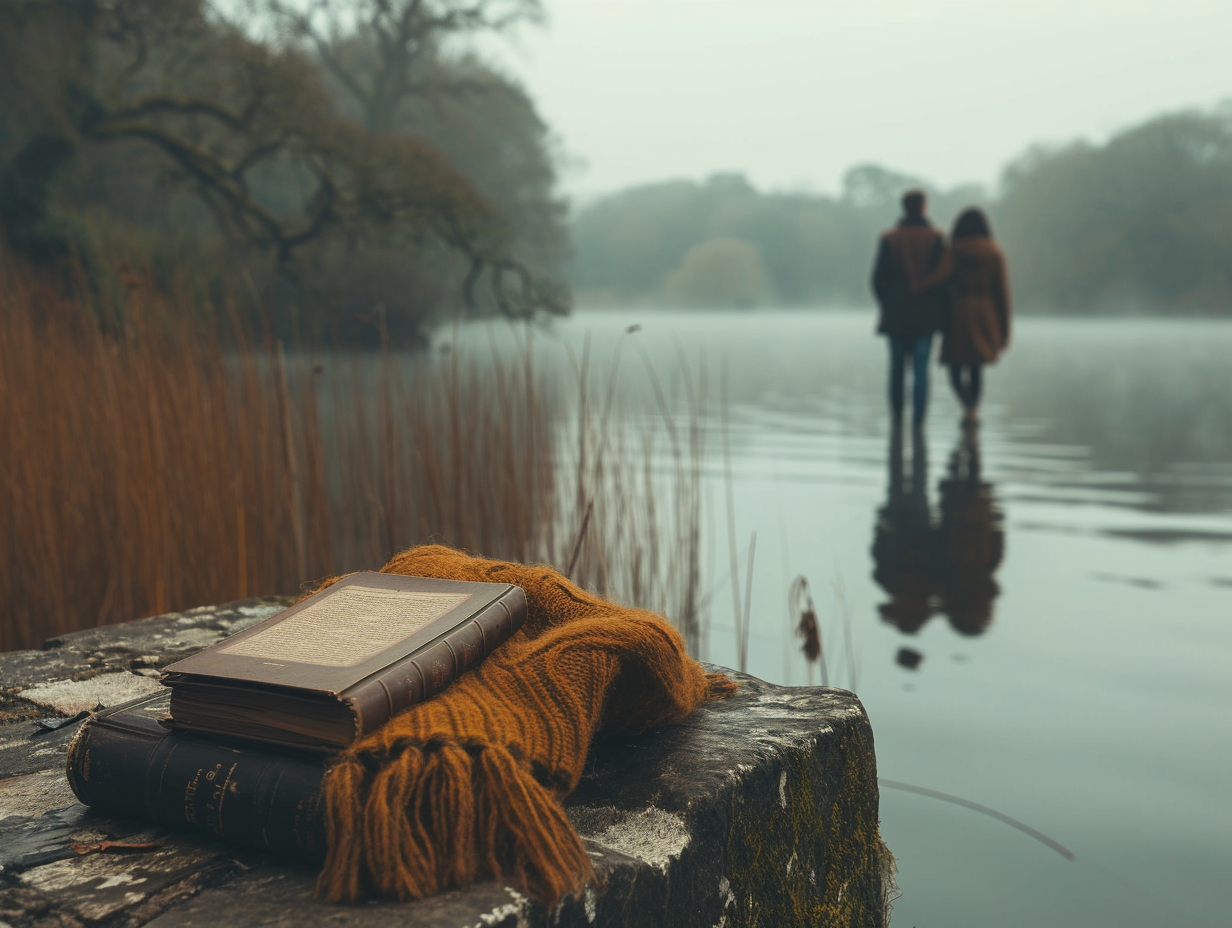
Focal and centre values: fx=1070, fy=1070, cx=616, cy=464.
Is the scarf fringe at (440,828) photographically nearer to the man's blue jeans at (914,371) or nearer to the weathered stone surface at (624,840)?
the weathered stone surface at (624,840)

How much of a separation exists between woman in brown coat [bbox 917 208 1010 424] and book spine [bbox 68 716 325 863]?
653cm

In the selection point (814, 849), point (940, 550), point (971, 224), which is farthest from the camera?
point (971, 224)

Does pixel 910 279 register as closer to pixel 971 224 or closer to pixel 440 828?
pixel 971 224

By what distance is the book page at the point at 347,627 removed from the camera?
2.95 ft

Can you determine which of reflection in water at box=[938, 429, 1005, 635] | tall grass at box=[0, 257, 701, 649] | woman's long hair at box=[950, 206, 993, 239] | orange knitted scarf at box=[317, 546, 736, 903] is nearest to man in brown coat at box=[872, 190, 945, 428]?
woman's long hair at box=[950, 206, 993, 239]

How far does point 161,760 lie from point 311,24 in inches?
730

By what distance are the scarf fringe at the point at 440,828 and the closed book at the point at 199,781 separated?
41 millimetres

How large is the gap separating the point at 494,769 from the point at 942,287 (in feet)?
21.9

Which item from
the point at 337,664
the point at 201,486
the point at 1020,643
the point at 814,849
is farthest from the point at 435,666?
the point at 1020,643

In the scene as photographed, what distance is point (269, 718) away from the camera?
33.5 inches

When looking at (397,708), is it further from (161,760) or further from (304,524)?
(304,524)

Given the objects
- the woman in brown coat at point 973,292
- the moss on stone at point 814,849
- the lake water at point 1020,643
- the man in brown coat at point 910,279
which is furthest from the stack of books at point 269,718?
the woman in brown coat at point 973,292

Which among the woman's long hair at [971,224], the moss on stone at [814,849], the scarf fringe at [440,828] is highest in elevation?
the woman's long hair at [971,224]

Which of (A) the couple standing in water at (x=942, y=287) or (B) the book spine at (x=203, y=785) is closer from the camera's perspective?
(B) the book spine at (x=203, y=785)
